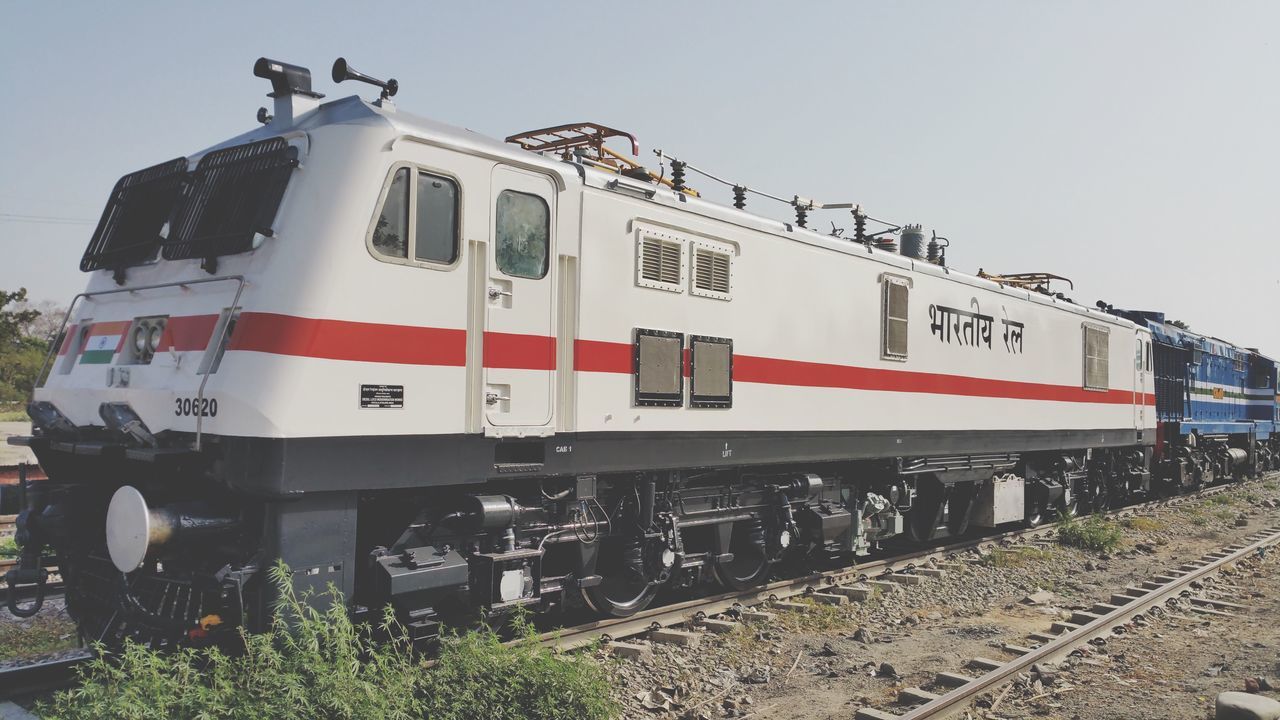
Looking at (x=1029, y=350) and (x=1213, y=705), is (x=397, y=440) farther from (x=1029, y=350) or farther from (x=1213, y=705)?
(x=1029, y=350)

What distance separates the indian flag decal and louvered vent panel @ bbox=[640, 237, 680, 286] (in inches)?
154

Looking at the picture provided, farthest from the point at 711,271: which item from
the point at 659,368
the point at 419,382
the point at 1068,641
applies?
the point at 1068,641

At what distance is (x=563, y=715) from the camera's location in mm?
5449

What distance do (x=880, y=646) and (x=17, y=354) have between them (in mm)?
41384

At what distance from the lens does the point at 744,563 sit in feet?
31.9

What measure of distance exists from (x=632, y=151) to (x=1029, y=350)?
790 cm

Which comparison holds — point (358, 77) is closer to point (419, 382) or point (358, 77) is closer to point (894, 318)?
point (419, 382)

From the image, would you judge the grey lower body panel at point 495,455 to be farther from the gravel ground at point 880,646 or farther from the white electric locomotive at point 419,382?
the gravel ground at point 880,646

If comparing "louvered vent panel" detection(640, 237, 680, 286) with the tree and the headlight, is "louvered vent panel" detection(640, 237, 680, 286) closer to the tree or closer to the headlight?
the headlight

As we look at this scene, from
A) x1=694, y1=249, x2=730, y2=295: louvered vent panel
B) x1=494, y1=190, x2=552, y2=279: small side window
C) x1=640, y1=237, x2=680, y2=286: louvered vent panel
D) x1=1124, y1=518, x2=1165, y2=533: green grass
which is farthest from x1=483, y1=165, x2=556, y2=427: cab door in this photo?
x1=1124, y1=518, x2=1165, y2=533: green grass

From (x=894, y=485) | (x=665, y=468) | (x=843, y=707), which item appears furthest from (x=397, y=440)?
(x=894, y=485)

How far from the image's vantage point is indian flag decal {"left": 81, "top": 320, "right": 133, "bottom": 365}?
682 cm

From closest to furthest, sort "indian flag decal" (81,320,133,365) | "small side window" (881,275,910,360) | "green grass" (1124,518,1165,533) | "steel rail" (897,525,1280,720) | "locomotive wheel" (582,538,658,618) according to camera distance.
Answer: "steel rail" (897,525,1280,720)
"indian flag decal" (81,320,133,365)
"locomotive wheel" (582,538,658,618)
"small side window" (881,275,910,360)
"green grass" (1124,518,1165,533)

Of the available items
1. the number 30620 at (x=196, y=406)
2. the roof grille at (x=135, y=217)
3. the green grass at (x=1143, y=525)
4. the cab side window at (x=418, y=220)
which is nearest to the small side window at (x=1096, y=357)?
the green grass at (x=1143, y=525)
